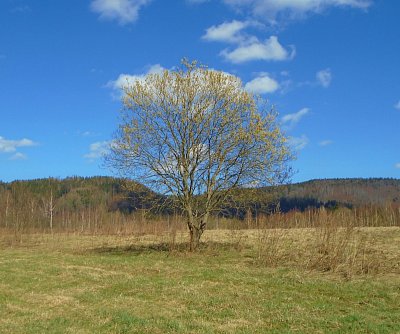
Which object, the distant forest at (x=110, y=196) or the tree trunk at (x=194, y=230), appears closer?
the tree trunk at (x=194, y=230)

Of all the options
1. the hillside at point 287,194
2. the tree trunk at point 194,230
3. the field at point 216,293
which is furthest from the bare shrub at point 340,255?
the hillside at point 287,194

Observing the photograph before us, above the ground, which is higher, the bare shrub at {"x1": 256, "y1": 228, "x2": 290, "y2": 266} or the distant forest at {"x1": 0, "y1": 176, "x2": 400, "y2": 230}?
the distant forest at {"x1": 0, "y1": 176, "x2": 400, "y2": 230}

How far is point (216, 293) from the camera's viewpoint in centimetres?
1291

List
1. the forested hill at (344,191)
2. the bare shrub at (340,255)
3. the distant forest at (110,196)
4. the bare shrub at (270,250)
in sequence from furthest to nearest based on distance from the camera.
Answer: the forested hill at (344,191)
the distant forest at (110,196)
the bare shrub at (270,250)
the bare shrub at (340,255)

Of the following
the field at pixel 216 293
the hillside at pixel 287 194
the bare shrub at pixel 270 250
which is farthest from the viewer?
the hillside at pixel 287 194

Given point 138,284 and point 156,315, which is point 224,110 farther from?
point 156,315

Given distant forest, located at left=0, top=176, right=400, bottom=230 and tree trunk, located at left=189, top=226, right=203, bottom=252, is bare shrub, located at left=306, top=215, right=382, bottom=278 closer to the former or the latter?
tree trunk, located at left=189, top=226, right=203, bottom=252

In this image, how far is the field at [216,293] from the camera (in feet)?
31.0

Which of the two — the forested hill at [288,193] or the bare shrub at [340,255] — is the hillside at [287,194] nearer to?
the forested hill at [288,193]

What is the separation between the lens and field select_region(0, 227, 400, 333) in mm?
9453

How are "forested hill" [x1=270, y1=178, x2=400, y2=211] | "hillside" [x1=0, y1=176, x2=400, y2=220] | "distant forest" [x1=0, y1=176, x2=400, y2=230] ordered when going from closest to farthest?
"distant forest" [x1=0, y1=176, x2=400, y2=230] → "hillside" [x1=0, y1=176, x2=400, y2=220] → "forested hill" [x1=270, y1=178, x2=400, y2=211]

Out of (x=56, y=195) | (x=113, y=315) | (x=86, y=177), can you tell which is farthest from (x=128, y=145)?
(x=86, y=177)

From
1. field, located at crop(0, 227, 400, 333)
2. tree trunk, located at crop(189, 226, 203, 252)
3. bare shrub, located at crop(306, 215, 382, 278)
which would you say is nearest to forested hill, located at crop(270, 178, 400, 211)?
tree trunk, located at crop(189, 226, 203, 252)

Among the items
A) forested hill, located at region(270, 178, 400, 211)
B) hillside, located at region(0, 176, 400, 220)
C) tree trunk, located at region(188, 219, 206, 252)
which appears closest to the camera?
tree trunk, located at region(188, 219, 206, 252)
